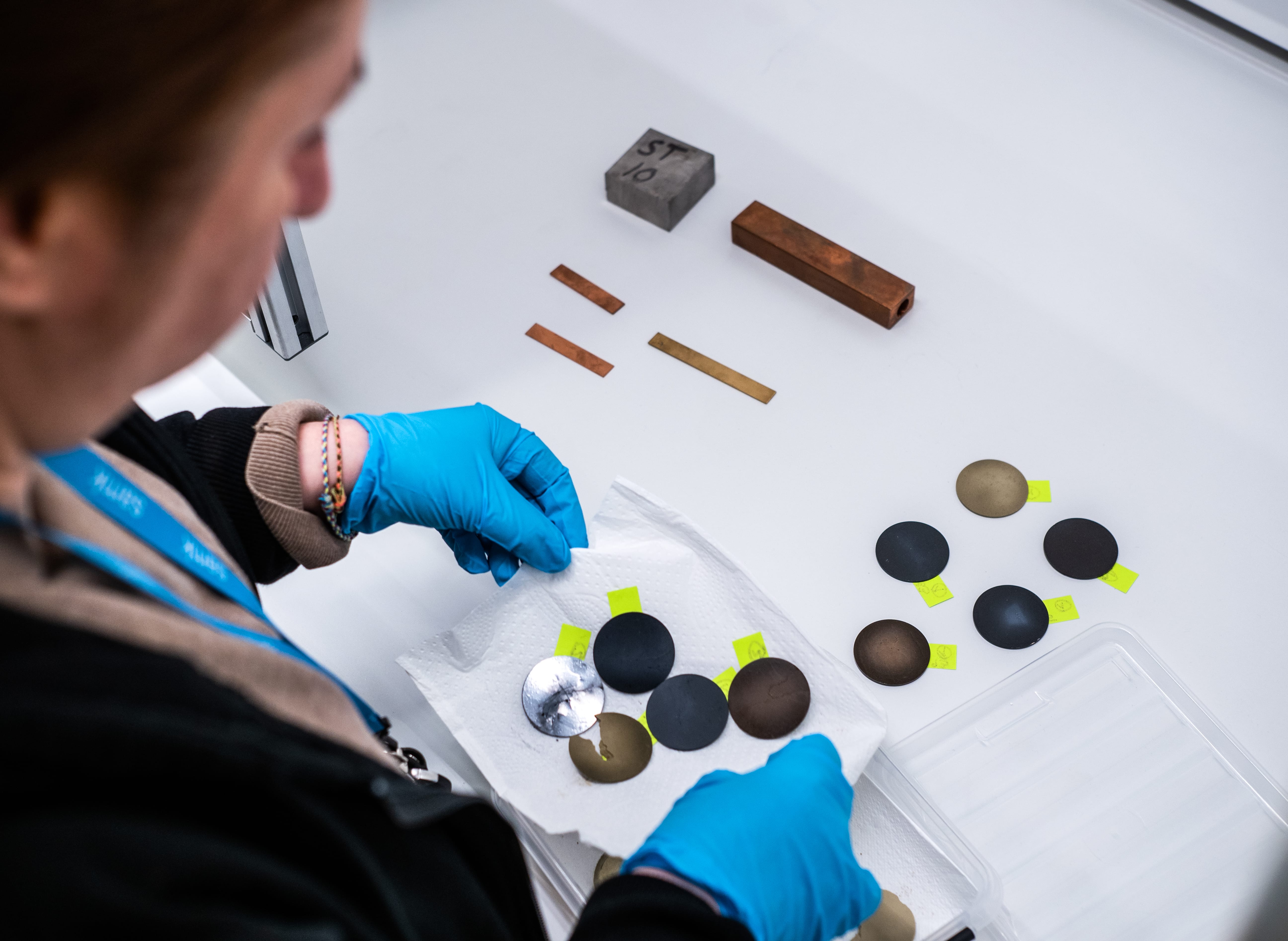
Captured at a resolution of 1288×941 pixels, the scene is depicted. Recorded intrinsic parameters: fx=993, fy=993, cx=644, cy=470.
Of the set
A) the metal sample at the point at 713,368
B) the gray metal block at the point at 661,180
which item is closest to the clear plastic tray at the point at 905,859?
the metal sample at the point at 713,368

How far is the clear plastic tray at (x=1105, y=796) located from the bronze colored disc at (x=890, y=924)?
0.14 metres

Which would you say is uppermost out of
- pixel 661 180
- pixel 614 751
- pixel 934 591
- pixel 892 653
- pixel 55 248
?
pixel 661 180

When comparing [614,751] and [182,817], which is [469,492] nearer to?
[614,751]

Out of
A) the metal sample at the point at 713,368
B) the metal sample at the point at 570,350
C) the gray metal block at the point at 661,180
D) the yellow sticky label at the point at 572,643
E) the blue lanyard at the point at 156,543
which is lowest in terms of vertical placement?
the blue lanyard at the point at 156,543

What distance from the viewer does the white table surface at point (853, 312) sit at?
142 cm

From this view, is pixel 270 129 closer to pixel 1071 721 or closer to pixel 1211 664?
pixel 1071 721

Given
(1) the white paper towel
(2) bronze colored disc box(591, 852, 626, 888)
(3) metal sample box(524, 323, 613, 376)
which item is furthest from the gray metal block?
(2) bronze colored disc box(591, 852, 626, 888)

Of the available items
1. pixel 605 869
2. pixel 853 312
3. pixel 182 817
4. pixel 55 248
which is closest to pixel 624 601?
pixel 605 869

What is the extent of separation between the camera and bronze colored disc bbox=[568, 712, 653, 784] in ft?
4.03

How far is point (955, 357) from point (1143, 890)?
32.7 inches

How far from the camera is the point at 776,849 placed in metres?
0.96

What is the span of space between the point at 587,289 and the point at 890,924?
1117 mm

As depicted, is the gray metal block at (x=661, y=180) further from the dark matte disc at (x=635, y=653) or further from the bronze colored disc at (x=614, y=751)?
the bronze colored disc at (x=614, y=751)

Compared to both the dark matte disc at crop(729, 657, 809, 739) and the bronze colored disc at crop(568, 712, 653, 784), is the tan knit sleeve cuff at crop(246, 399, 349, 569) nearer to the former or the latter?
the bronze colored disc at crop(568, 712, 653, 784)
